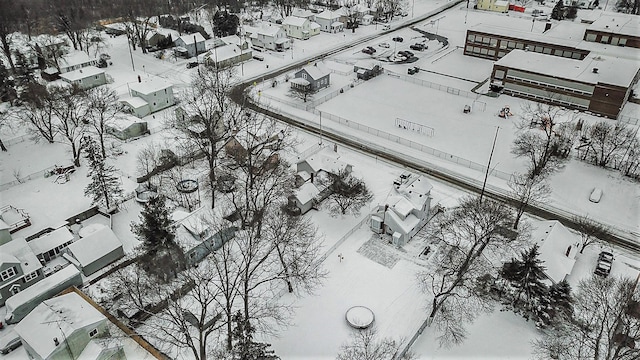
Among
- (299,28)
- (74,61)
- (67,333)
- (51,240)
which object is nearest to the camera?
(67,333)

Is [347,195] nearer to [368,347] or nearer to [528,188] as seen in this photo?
[368,347]

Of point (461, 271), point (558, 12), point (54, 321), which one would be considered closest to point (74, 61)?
point (54, 321)

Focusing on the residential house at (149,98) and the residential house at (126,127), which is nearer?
the residential house at (126,127)

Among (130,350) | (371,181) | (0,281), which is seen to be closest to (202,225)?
(130,350)

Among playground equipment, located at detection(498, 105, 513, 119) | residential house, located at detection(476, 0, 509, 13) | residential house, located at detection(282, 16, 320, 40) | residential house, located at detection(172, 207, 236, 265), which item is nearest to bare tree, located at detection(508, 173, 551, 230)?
playground equipment, located at detection(498, 105, 513, 119)

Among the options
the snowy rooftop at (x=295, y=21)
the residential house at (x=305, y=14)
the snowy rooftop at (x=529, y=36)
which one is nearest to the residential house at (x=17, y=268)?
the snowy rooftop at (x=295, y=21)

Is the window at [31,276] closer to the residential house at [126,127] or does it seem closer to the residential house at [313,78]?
the residential house at [126,127]
